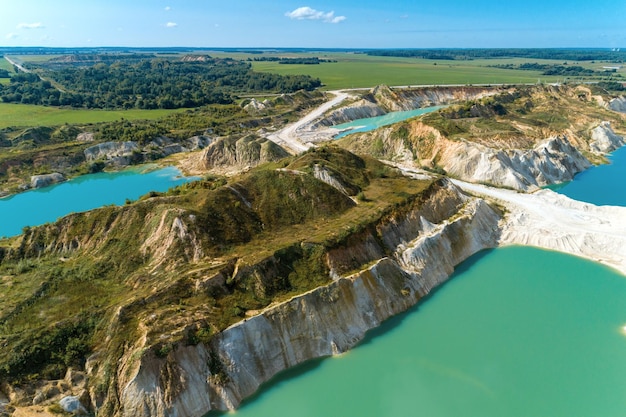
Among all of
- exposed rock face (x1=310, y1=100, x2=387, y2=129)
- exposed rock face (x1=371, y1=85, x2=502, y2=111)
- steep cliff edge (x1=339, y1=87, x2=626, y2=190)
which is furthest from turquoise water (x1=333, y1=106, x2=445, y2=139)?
steep cliff edge (x1=339, y1=87, x2=626, y2=190)

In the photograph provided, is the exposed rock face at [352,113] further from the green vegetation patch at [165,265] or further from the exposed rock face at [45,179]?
the green vegetation patch at [165,265]

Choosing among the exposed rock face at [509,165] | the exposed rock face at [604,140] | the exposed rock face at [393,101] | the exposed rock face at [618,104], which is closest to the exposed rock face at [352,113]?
the exposed rock face at [393,101]

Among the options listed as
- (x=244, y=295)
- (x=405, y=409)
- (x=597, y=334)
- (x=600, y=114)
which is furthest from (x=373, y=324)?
(x=600, y=114)

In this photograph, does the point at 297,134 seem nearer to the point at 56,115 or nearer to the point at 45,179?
the point at 45,179

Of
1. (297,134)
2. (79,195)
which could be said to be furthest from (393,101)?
(79,195)

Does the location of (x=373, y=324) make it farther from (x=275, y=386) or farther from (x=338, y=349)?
(x=275, y=386)

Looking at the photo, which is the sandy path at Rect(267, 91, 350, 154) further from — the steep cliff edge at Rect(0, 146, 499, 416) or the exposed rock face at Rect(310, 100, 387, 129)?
the steep cliff edge at Rect(0, 146, 499, 416)

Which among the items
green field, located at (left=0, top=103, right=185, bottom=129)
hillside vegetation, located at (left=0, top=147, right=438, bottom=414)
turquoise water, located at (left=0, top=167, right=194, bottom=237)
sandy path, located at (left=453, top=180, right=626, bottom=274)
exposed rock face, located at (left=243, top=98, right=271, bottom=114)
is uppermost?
hillside vegetation, located at (left=0, top=147, right=438, bottom=414)
